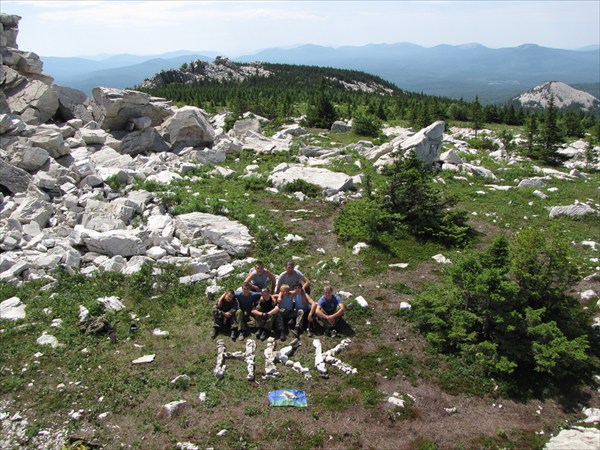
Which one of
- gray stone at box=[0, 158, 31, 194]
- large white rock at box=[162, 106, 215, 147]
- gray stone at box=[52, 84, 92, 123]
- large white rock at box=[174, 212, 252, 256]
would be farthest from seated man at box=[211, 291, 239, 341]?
gray stone at box=[52, 84, 92, 123]

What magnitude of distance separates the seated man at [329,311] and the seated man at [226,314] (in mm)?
2007

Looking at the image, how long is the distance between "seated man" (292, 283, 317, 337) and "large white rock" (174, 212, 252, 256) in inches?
145

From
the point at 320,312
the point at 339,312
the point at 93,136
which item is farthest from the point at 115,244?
the point at 93,136

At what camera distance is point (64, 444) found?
756 centimetres

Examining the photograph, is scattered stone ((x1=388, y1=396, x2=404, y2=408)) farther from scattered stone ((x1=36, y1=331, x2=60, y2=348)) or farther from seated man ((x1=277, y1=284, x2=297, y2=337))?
scattered stone ((x1=36, y1=331, x2=60, y2=348))

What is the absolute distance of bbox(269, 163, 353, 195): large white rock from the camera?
2025 cm

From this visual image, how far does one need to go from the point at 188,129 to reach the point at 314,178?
33.7 ft

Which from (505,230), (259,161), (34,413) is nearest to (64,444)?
(34,413)

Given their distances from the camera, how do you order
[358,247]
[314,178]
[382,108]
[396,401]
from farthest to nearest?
[382,108]
[314,178]
[358,247]
[396,401]

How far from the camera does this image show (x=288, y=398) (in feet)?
27.9

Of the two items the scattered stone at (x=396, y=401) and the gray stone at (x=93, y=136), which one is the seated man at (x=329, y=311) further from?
the gray stone at (x=93, y=136)

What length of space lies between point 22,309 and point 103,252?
119 inches

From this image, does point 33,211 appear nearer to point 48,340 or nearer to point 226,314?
point 48,340

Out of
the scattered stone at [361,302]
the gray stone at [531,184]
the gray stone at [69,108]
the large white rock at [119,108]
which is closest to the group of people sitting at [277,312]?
the scattered stone at [361,302]
